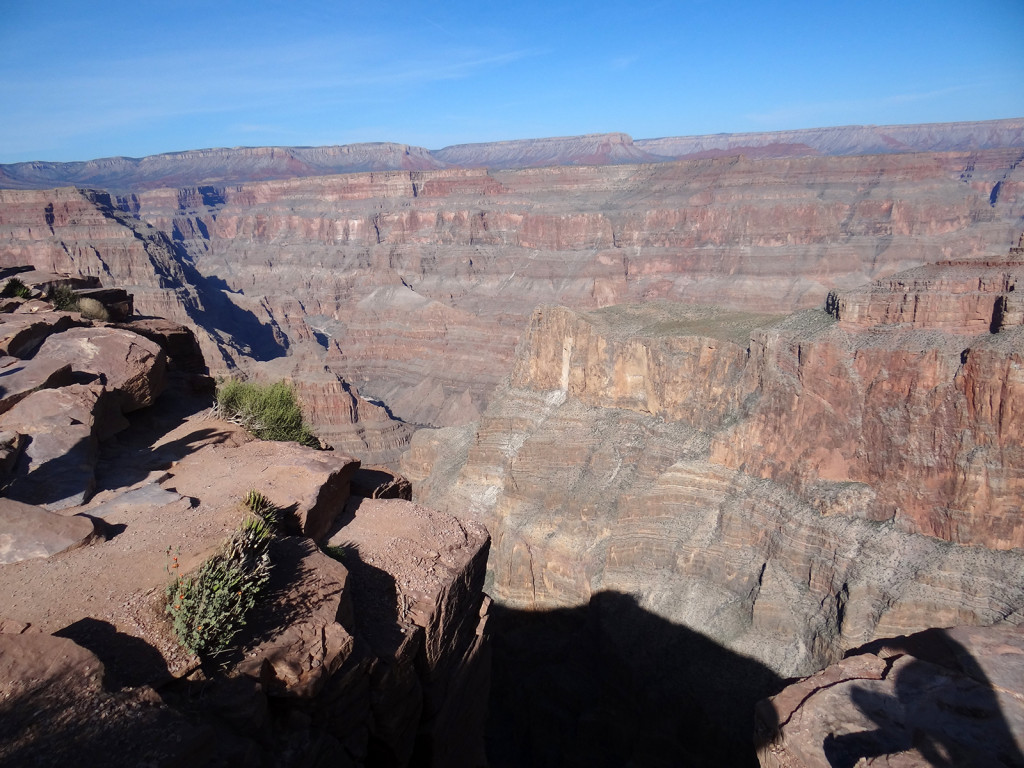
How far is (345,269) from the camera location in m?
A: 99.4

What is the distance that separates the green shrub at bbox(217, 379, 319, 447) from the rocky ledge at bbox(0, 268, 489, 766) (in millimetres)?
371

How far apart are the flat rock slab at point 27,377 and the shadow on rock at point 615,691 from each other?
16901mm

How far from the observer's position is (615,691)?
795 inches

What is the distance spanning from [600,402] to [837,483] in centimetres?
1037

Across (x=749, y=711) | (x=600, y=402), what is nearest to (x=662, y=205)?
(x=600, y=402)

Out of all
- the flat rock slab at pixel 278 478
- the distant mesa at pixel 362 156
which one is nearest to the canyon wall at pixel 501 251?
the flat rock slab at pixel 278 478

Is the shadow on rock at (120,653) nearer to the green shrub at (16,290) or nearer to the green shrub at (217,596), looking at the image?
the green shrub at (217,596)

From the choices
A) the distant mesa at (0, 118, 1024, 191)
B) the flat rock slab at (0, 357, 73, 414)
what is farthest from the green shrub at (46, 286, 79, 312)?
the distant mesa at (0, 118, 1024, 191)

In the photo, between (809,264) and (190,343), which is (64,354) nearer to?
(190,343)

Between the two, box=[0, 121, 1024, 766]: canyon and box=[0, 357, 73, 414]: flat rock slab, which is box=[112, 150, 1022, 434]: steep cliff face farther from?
box=[0, 357, 73, 414]: flat rock slab

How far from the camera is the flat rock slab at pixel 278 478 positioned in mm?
7977

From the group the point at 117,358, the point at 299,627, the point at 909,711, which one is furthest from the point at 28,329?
the point at 909,711

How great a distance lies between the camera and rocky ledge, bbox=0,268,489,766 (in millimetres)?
4398

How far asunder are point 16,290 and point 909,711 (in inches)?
697
